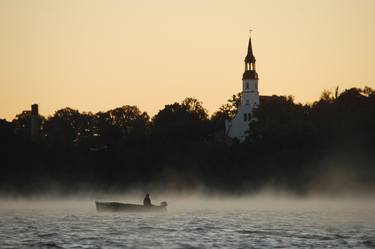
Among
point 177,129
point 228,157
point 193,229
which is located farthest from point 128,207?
point 177,129

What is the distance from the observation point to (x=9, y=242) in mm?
75000

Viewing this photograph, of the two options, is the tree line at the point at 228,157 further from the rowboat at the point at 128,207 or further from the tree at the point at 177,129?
the rowboat at the point at 128,207

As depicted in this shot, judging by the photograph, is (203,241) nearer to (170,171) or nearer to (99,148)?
(170,171)

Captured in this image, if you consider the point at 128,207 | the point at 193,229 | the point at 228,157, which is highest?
the point at 228,157

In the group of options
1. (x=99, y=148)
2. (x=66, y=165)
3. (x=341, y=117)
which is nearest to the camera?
(x=341, y=117)

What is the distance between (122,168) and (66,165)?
8.24 meters

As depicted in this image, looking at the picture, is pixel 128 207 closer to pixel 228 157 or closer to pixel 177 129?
pixel 228 157

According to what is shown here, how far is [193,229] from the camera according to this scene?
85.9m

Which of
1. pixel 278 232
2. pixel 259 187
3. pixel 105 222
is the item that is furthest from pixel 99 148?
pixel 278 232

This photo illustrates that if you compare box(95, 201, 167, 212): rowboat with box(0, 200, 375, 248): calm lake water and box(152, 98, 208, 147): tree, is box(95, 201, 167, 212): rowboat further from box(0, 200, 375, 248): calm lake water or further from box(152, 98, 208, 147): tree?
box(152, 98, 208, 147): tree

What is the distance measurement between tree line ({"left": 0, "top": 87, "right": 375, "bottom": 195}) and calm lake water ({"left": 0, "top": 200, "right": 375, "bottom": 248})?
129 ft

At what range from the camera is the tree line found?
156125 mm

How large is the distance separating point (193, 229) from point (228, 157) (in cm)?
8066

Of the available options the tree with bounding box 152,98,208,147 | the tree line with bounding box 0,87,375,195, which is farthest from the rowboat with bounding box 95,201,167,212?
the tree with bounding box 152,98,208,147
